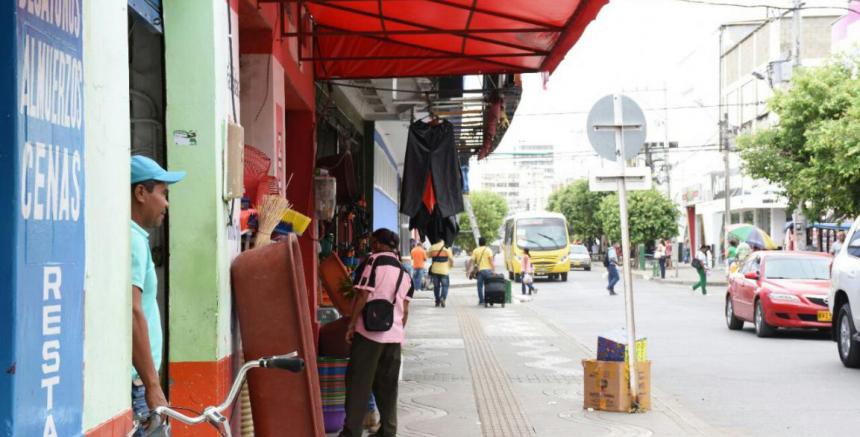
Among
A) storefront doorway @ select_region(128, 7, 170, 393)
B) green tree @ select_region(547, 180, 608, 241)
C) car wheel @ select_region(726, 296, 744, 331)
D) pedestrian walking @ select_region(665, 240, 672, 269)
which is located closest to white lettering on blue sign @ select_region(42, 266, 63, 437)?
storefront doorway @ select_region(128, 7, 170, 393)

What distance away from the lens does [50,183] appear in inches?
123

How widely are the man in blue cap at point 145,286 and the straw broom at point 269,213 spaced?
2001 millimetres

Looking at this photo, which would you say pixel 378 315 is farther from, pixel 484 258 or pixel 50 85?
pixel 484 258

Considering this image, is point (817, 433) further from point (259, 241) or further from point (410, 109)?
point (410, 109)

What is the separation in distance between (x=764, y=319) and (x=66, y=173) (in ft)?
50.9

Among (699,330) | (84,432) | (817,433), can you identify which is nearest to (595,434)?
(817,433)

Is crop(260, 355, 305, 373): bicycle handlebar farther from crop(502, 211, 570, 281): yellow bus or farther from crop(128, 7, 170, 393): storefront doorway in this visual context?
crop(502, 211, 570, 281): yellow bus

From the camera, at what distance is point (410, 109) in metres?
16.8

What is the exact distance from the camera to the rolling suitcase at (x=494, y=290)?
86.0ft

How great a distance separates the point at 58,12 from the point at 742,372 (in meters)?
11.2

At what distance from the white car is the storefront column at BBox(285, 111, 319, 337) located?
21.0 feet

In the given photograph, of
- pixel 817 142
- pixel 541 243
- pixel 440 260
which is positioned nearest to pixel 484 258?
pixel 440 260

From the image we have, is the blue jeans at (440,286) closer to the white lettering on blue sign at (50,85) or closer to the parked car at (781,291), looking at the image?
the parked car at (781,291)

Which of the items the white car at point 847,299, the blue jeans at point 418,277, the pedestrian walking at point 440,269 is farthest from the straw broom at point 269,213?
the blue jeans at point 418,277
